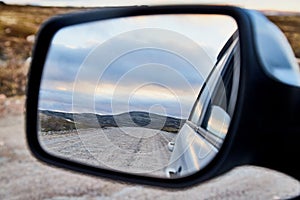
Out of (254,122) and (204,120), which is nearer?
(254,122)

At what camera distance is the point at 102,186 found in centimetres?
393

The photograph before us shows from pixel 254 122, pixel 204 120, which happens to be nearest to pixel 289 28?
pixel 204 120

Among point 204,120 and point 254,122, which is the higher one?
point 254,122

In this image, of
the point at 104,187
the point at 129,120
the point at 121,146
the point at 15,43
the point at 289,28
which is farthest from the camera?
the point at 15,43

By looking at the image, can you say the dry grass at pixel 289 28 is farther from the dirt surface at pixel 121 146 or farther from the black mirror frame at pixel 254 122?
the dirt surface at pixel 121 146

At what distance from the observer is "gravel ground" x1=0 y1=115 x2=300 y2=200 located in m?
3.30

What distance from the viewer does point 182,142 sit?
3.97 ft

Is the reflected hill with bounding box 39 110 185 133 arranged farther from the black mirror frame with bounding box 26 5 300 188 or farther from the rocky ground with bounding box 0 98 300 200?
the rocky ground with bounding box 0 98 300 200

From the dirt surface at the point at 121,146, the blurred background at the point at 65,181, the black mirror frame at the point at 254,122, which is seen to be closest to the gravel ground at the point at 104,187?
the blurred background at the point at 65,181

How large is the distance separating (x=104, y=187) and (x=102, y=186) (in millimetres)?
27

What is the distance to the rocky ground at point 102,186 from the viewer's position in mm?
3295

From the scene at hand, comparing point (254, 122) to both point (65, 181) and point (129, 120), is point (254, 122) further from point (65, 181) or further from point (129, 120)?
point (65, 181)

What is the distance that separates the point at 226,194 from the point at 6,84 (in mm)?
4398

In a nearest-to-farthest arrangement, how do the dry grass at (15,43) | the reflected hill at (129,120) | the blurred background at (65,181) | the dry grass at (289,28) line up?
Result: the dry grass at (289,28)
the reflected hill at (129,120)
the blurred background at (65,181)
the dry grass at (15,43)
